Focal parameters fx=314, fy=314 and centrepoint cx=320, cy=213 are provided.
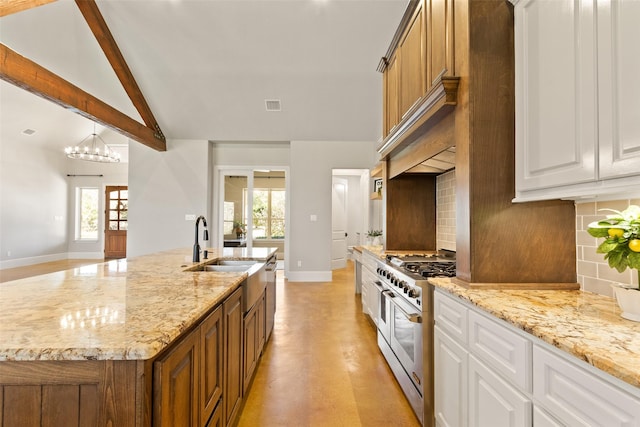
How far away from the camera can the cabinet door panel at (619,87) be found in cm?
99

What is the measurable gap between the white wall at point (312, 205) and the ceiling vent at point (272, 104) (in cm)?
82

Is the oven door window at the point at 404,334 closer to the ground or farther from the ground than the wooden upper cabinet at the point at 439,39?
closer to the ground

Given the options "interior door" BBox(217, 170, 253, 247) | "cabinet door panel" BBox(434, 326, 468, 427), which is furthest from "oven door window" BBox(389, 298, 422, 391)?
"interior door" BBox(217, 170, 253, 247)

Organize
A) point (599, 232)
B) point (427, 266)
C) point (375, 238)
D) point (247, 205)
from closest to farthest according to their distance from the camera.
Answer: point (599, 232)
point (427, 266)
point (375, 238)
point (247, 205)

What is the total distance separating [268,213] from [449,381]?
239 inches

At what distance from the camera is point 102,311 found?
3.74 ft

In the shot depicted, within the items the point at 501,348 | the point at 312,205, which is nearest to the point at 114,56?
the point at 312,205

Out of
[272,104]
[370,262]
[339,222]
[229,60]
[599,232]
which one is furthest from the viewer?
[339,222]

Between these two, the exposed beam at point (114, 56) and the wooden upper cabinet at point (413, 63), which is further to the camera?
the exposed beam at point (114, 56)

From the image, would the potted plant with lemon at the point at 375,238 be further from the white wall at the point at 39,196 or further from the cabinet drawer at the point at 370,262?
the white wall at the point at 39,196

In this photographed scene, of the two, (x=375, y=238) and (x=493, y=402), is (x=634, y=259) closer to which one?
(x=493, y=402)

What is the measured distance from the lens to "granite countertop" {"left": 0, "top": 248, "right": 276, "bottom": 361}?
2.72ft

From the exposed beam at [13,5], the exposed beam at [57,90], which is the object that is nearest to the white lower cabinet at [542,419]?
the exposed beam at [57,90]

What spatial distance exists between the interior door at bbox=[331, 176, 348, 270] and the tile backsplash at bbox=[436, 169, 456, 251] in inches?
173
